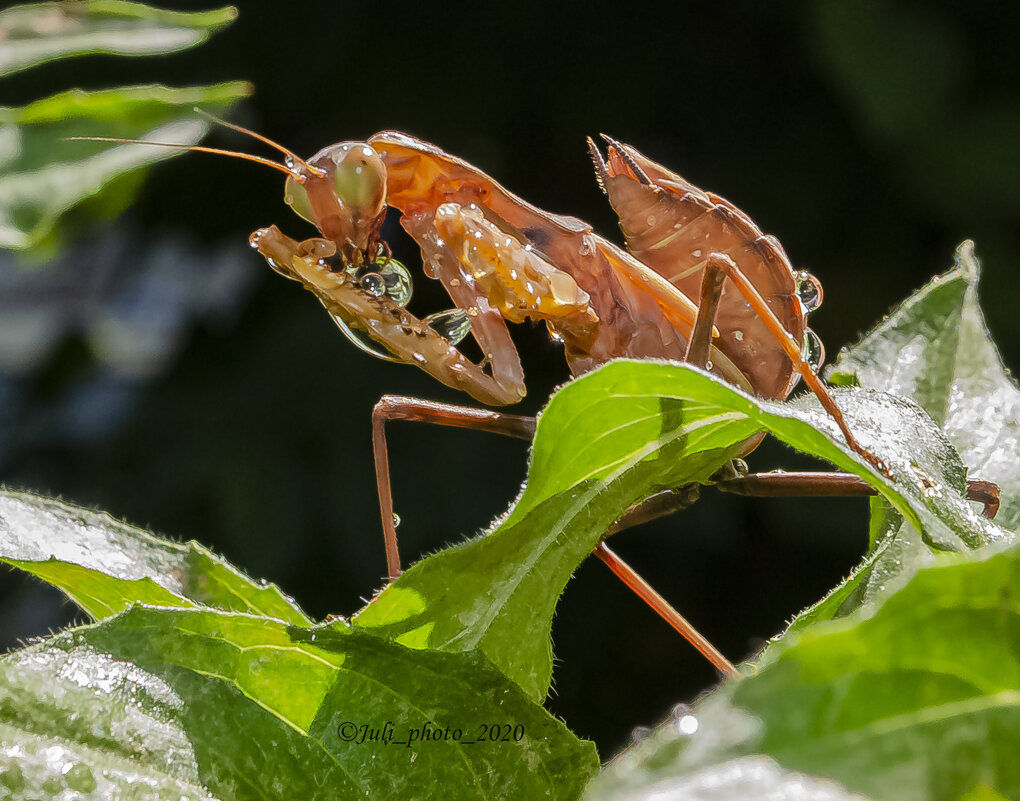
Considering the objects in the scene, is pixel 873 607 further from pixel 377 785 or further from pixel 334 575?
pixel 334 575

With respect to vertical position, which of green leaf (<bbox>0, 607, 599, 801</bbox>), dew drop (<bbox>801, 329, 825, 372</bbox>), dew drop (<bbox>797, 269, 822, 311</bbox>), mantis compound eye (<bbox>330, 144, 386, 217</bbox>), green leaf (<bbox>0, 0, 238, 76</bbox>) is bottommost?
green leaf (<bbox>0, 607, 599, 801</bbox>)

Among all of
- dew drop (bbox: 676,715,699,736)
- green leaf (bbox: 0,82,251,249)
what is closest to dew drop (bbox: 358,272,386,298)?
green leaf (bbox: 0,82,251,249)

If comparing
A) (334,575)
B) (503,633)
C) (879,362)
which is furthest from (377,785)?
(334,575)

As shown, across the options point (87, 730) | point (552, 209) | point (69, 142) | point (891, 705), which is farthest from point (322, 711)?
point (552, 209)

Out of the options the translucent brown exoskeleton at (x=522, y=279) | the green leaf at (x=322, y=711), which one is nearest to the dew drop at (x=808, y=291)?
the translucent brown exoskeleton at (x=522, y=279)

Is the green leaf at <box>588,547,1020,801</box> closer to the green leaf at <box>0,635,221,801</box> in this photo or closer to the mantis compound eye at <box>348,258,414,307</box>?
the green leaf at <box>0,635,221,801</box>

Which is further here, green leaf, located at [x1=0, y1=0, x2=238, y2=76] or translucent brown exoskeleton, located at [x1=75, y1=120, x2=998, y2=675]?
green leaf, located at [x1=0, y1=0, x2=238, y2=76]

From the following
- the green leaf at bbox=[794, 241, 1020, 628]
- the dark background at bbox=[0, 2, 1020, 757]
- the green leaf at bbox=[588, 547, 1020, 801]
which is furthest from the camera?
the dark background at bbox=[0, 2, 1020, 757]
